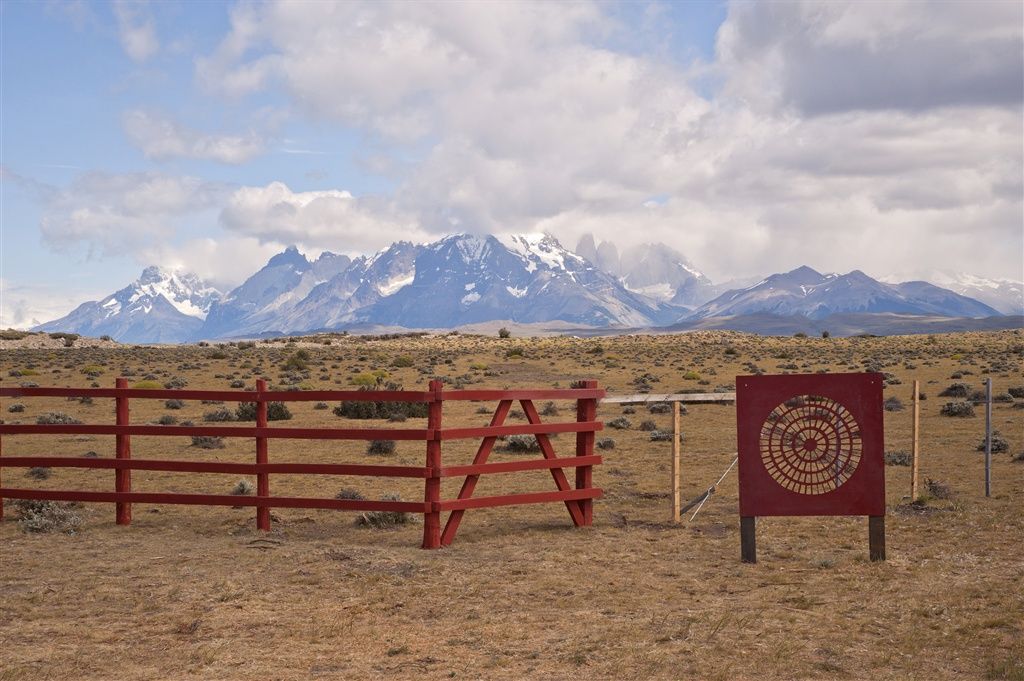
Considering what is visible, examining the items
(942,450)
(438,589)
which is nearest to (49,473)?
(438,589)

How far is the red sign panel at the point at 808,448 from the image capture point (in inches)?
436

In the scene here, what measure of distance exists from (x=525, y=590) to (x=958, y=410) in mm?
21459

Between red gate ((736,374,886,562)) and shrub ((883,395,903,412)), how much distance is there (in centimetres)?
2048

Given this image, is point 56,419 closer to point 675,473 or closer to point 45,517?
point 45,517

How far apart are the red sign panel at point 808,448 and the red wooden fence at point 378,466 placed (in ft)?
7.37

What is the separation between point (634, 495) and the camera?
1644cm

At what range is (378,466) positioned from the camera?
1239 cm

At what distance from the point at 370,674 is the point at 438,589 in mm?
2455

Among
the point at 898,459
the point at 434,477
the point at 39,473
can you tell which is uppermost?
the point at 434,477

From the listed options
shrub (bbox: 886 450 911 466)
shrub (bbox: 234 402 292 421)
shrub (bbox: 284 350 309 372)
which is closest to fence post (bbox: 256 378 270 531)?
shrub (bbox: 886 450 911 466)

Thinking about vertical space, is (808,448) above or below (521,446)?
above

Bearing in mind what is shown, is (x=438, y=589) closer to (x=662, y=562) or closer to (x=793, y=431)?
(x=662, y=562)

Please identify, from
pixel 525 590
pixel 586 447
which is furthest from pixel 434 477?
pixel 586 447

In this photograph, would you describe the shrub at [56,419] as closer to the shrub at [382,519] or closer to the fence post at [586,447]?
the shrub at [382,519]
